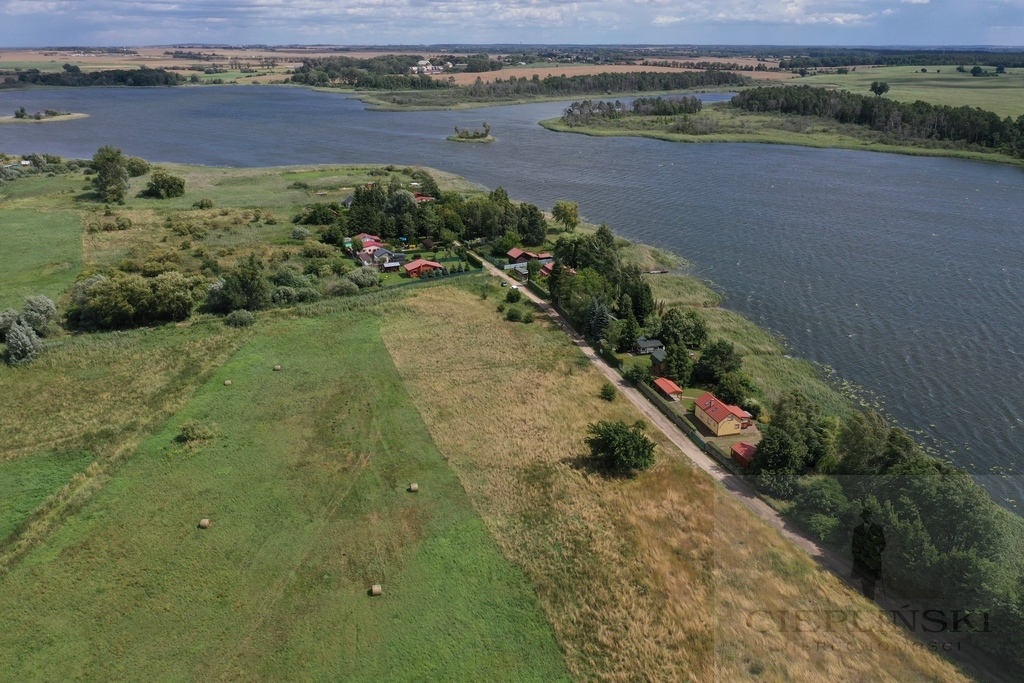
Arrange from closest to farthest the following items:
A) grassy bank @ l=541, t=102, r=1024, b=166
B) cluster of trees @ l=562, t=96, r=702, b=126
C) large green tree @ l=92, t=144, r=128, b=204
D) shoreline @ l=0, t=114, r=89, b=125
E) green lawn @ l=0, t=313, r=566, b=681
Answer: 1. green lawn @ l=0, t=313, r=566, b=681
2. large green tree @ l=92, t=144, r=128, b=204
3. grassy bank @ l=541, t=102, r=1024, b=166
4. cluster of trees @ l=562, t=96, r=702, b=126
5. shoreline @ l=0, t=114, r=89, b=125

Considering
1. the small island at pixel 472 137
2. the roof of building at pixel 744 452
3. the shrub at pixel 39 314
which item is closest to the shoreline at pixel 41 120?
the small island at pixel 472 137


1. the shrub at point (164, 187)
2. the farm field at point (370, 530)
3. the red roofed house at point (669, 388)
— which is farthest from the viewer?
the shrub at point (164, 187)

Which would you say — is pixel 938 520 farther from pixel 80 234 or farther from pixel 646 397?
pixel 80 234

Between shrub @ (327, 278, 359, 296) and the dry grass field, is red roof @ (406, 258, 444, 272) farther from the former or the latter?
the dry grass field

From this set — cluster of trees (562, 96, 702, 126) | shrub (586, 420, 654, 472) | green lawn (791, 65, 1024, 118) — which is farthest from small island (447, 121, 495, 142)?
shrub (586, 420, 654, 472)

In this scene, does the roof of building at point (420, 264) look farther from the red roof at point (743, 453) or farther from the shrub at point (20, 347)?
the red roof at point (743, 453)
